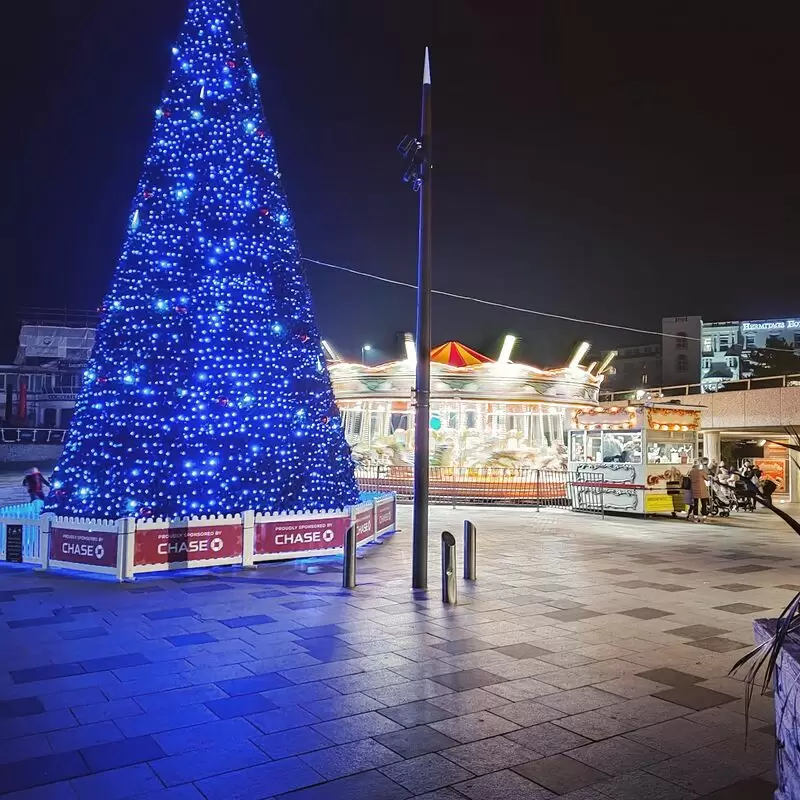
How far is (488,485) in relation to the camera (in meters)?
23.7

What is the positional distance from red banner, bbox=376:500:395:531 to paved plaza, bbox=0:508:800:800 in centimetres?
411

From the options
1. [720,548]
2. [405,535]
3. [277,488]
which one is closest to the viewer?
[277,488]

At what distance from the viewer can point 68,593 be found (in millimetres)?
8797

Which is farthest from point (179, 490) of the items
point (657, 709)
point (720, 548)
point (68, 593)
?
point (720, 548)

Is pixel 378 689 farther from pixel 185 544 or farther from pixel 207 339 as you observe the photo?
pixel 207 339

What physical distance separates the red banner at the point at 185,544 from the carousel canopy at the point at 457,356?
1660cm

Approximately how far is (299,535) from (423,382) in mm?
3479

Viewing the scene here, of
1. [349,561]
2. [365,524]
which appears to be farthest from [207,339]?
[365,524]

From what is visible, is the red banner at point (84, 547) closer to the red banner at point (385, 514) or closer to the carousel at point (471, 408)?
the red banner at point (385, 514)

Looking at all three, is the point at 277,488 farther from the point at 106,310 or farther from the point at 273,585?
the point at 106,310

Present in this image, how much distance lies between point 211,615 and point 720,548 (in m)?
10.1

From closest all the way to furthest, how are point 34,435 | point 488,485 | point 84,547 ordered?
point 84,547 → point 488,485 → point 34,435

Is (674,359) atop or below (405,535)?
atop

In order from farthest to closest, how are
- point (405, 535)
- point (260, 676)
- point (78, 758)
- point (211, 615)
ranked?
point (405, 535) < point (211, 615) < point (260, 676) < point (78, 758)
